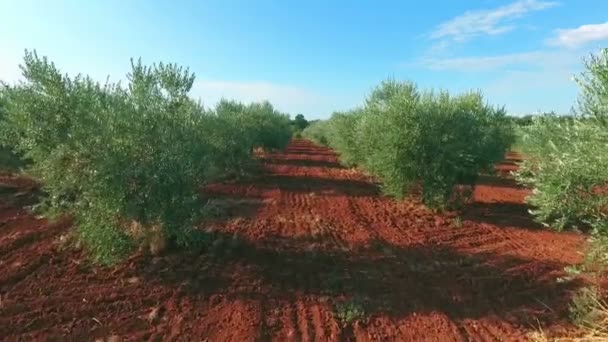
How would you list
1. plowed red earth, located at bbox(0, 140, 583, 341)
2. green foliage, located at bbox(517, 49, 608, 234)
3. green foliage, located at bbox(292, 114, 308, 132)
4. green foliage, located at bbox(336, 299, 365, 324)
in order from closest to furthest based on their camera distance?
green foliage, located at bbox(517, 49, 608, 234), plowed red earth, located at bbox(0, 140, 583, 341), green foliage, located at bbox(336, 299, 365, 324), green foliage, located at bbox(292, 114, 308, 132)

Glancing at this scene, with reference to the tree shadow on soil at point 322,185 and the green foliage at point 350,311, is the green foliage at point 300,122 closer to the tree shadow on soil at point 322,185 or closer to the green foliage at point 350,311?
the tree shadow on soil at point 322,185

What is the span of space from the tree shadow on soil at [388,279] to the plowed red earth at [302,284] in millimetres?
33

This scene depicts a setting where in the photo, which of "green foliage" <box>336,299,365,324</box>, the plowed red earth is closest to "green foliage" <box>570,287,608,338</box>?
the plowed red earth

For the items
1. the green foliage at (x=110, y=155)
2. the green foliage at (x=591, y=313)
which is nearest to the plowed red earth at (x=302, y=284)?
the green foliage at (x=591, y=313)

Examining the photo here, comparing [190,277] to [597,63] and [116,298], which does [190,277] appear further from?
[597,63]

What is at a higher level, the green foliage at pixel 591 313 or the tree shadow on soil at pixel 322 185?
the green foliage at pixel 591 313

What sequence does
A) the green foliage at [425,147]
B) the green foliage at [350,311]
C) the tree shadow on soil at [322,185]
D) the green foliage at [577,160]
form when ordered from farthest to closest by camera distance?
the tree shadow on soil at [322,185], the green foliage at [425,147], the green foliage at [350,311], the green foliage at [577,160]

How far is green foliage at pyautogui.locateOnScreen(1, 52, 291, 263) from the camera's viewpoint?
8711 mm

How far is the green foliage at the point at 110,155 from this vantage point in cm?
871

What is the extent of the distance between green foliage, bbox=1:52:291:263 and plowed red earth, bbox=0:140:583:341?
90 cm

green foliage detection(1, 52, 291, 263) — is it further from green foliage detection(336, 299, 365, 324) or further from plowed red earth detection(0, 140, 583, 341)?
green foliage detection(336, 299, 365, 324)

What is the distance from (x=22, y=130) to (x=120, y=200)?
309 centimetres

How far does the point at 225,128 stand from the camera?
21484mm

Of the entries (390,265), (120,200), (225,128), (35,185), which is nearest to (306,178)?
(225,128)
